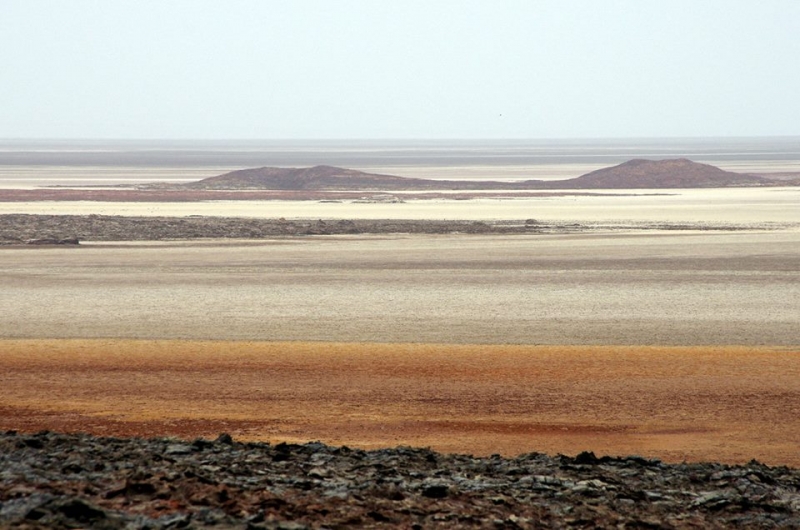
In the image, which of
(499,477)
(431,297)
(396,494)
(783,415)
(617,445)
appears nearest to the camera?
(396,494)

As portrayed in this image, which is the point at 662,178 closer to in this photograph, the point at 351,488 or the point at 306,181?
the point at 306,181

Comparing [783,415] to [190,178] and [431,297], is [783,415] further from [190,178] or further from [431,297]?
[190,178]

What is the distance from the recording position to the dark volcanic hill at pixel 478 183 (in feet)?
223

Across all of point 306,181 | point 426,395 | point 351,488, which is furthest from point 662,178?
point 351,488

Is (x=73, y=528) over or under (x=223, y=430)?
over

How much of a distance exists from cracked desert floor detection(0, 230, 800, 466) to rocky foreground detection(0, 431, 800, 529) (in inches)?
52.8

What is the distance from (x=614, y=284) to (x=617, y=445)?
42.1ft

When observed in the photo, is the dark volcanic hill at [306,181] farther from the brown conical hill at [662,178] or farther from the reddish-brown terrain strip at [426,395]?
the reddish-brown terrain strip at [426,395]

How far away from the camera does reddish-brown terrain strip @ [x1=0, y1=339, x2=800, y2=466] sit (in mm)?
11961

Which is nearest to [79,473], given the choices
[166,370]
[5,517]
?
[5,517]

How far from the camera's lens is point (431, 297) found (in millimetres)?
22469

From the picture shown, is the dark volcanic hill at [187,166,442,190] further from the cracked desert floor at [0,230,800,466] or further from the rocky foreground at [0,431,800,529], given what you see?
the rocky foreground at [0,431,800,529]

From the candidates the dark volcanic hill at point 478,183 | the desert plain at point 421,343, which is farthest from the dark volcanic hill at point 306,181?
the desert plain at point 421,343

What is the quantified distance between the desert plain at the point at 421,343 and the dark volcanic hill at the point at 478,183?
3482 cm
